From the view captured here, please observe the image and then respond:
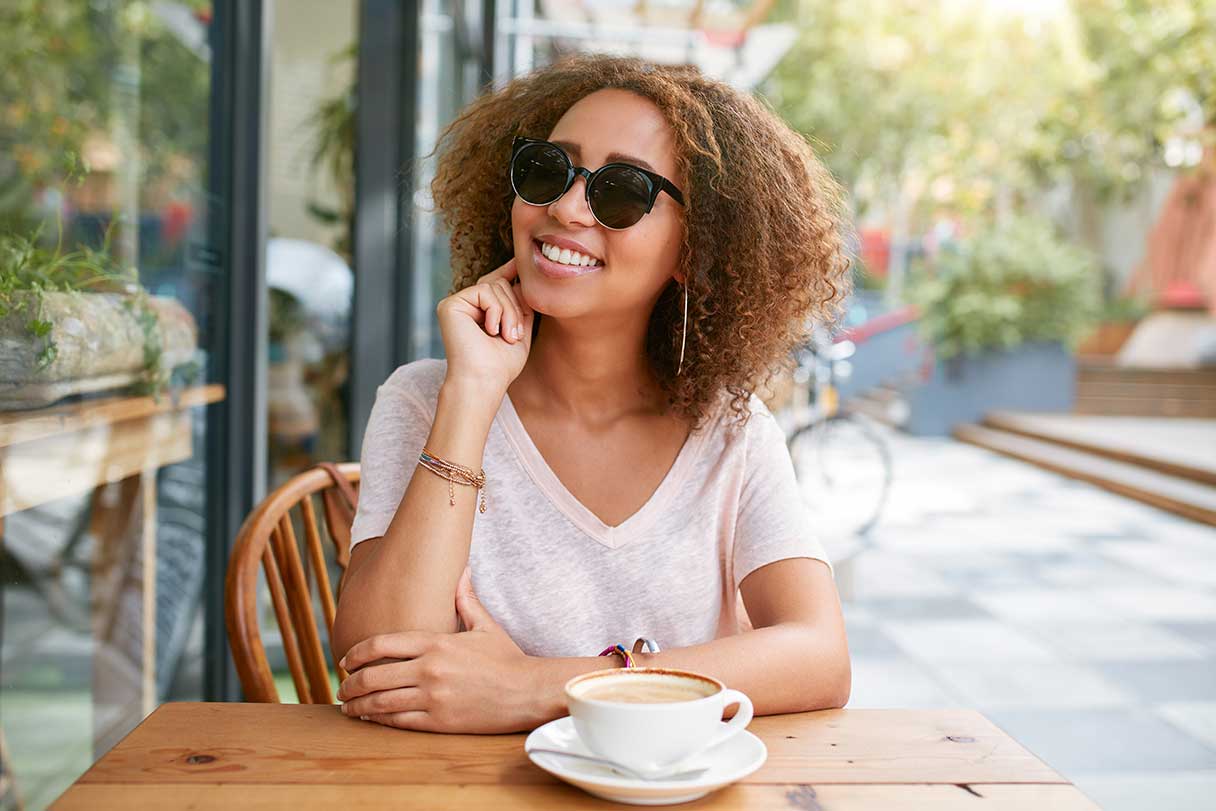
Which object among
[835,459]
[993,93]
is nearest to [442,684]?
[835,459]

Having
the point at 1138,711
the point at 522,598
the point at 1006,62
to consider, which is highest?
the point at 1006,62

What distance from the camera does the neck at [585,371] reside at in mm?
1762

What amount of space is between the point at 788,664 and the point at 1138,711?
3139 mm

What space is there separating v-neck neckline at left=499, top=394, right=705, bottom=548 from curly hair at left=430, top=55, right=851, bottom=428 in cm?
11

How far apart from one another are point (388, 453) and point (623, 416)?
383 mm

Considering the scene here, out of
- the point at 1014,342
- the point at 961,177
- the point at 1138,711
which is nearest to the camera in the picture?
the point at 1138,711

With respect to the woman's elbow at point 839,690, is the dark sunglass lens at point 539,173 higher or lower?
higher

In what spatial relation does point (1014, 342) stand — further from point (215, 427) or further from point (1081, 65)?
point (215, 427)

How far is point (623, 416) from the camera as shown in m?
1.79

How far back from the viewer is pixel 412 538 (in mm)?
1437

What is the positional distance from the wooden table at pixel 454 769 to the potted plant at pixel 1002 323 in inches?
476

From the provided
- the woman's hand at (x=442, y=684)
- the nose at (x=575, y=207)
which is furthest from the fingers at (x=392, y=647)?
the nose at (x=575, y=207)

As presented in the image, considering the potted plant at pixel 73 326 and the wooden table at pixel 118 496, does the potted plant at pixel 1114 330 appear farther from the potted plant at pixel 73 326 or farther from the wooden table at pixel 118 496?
the potted plant at pixel 73 326

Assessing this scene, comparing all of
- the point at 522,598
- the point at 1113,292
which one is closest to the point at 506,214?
the point at 522,598
